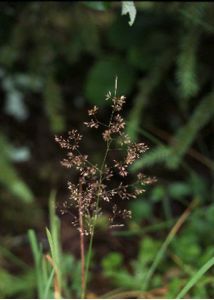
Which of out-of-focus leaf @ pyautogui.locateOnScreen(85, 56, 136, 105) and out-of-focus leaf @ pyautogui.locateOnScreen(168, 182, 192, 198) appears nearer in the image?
out-of-focus leaf @ pyautogui.locateOnScreen(168, 182, 192, 198)

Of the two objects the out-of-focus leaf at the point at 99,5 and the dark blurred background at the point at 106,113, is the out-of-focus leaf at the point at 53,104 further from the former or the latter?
the out-of-focus leaf at the point at 99,5

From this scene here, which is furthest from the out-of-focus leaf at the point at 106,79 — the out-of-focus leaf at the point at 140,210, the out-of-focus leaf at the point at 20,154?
the out-of-focus leaf at the point at 140,210

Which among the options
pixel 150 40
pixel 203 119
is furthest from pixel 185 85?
pixel 150 40

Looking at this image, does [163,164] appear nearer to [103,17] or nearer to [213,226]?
[213,226]

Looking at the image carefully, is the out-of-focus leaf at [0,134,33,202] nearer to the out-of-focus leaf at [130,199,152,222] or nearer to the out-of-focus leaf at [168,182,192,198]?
the out-of-focus leaf at [130,199,152,222]

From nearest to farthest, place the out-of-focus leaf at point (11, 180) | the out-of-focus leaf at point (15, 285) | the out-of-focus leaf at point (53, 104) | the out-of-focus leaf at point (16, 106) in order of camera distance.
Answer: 1. the out-of-focus leaf at point (15, 285)
2. the out-of-focus leaf at point (11, 180)
3. the out-of-focus leaf at point (53, 104)
4. the out-of-focus leaf at point (16, 106)

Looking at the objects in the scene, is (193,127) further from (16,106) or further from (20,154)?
(16,106)

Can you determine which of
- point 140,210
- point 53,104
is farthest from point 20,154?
point 140,210

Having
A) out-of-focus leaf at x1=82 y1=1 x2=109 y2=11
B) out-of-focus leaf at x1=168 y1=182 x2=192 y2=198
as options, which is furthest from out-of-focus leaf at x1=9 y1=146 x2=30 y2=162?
out-of-focus leaf at x1=82 y1=1 x2=109 y2=11
